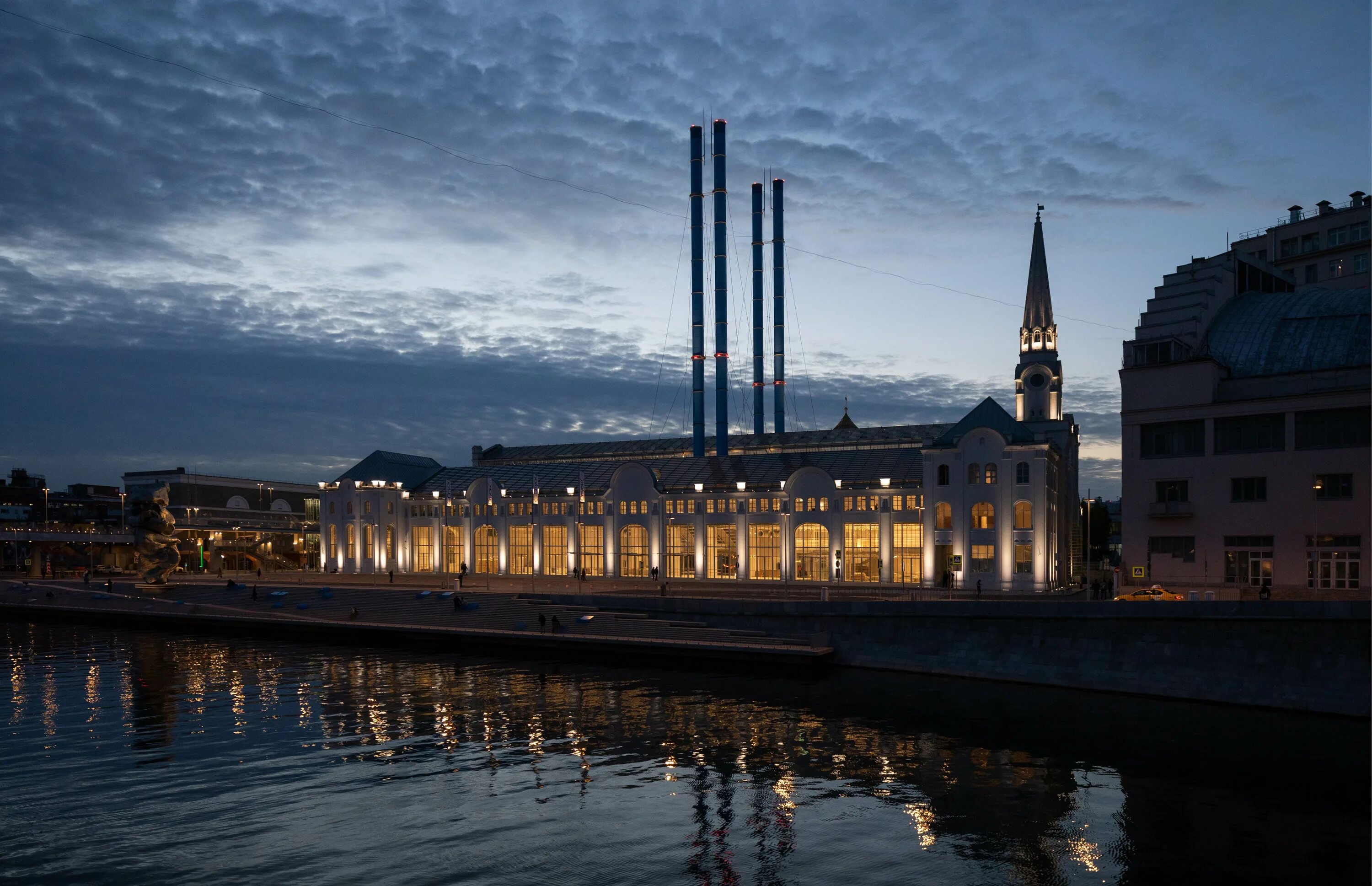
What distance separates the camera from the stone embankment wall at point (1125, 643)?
41.4 m

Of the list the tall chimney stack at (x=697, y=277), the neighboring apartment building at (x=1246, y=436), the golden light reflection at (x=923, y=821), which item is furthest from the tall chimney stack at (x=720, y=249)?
the golden light reflection at (x=923, y=821)

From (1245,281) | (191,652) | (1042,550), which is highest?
(1245,281)

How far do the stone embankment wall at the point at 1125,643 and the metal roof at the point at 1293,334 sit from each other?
93.4 feet

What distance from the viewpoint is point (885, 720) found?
135 ft

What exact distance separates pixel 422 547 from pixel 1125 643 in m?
86.2

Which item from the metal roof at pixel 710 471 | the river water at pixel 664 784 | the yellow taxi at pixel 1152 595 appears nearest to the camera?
the river water at pixel 664 784

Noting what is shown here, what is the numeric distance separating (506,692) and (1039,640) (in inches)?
1045

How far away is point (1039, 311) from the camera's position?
107562 mm

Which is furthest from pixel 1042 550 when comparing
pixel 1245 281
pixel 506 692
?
pixel 506 692

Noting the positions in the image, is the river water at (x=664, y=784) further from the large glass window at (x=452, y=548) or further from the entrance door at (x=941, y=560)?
the large glass window at (x=452, y=548)

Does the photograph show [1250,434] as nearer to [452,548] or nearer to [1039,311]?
[1039,311]

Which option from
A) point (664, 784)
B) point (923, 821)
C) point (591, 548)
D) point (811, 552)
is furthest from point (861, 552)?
point (923, 821)

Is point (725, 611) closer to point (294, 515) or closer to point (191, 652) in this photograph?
point (191, 652)

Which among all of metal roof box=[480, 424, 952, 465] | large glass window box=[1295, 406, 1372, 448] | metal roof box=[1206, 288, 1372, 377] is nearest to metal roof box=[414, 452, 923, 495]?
metal roof box=[480, 424, 952, 465]
